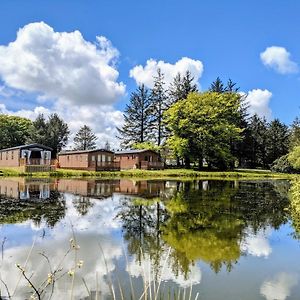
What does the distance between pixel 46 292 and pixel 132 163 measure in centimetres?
5231

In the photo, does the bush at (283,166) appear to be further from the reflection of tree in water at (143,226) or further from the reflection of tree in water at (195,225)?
the reflection of tree in water at (143,226)

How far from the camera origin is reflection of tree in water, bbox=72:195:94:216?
16684 mm

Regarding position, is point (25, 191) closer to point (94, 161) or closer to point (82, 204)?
point (82, 204)

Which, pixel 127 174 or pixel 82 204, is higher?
pixel 127 174

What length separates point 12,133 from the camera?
2992 inches

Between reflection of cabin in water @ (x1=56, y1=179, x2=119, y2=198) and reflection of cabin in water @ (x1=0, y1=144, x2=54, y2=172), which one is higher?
reflection of cabin in water @ (x1=0, y1=144, x2=54, y2=172)

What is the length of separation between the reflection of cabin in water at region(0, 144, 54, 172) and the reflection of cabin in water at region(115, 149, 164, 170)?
41.3ft

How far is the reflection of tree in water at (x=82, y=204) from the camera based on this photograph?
16684 millimetres

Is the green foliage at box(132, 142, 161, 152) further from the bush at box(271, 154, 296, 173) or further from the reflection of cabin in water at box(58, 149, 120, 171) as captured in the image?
the bush at box(271, 154, 296, 173)

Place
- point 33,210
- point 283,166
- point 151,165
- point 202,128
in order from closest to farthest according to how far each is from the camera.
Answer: point 33,210 → point 202,128 → point 151,165 → point 283,166

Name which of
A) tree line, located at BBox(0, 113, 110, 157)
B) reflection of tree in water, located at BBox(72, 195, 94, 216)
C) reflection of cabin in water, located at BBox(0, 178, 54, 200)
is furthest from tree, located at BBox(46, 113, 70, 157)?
reflection of tree in water, located at BBox(72, 195, 94, 216)

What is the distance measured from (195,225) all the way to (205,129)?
148 feet

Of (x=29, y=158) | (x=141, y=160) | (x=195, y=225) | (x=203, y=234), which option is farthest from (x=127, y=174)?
(x=203, y=234)

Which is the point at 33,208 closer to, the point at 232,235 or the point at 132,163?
the point at 232,235
